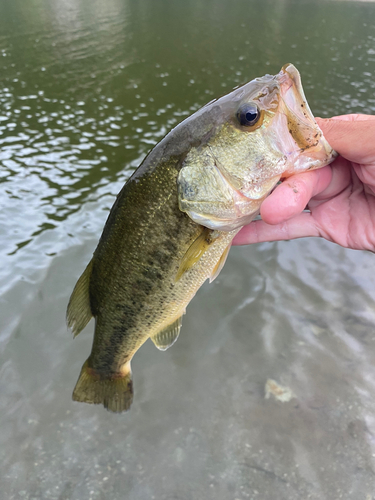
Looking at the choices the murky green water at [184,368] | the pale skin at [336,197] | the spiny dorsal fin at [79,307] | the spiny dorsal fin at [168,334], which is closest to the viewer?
the pale skin at [336,197]

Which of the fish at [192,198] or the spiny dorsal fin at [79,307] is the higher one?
the fish at [192,198]

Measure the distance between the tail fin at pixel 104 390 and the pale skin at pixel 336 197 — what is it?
5.18 feet

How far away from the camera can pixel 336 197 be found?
2.92 meters

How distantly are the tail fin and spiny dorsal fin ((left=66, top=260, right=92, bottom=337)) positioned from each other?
0.45 meters

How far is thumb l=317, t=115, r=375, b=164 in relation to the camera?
2.07 metres

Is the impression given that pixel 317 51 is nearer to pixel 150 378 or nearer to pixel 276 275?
pixel 276 275

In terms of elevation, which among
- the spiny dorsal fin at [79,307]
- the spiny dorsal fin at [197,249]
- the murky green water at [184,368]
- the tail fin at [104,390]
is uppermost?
the spiny dorsal fin at [197,249]

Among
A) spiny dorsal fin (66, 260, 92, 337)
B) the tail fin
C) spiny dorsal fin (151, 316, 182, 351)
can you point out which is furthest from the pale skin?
the tail fin

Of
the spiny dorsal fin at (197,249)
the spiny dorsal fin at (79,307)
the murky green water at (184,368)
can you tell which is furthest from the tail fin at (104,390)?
the spiny dorsal fin at (197,249)

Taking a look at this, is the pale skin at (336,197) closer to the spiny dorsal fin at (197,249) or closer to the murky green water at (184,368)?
the spiny dorsal fin at (197,249)

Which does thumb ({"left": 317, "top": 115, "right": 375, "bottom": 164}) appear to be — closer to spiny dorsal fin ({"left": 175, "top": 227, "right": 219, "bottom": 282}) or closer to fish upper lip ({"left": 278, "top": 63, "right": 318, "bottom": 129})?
fish upper lip ({"left": 278, "top": 63, "right": 318, "bottom": 129})

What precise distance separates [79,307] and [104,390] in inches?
30.4

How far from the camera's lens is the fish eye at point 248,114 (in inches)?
74.2

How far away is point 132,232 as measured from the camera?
7.24 feet
